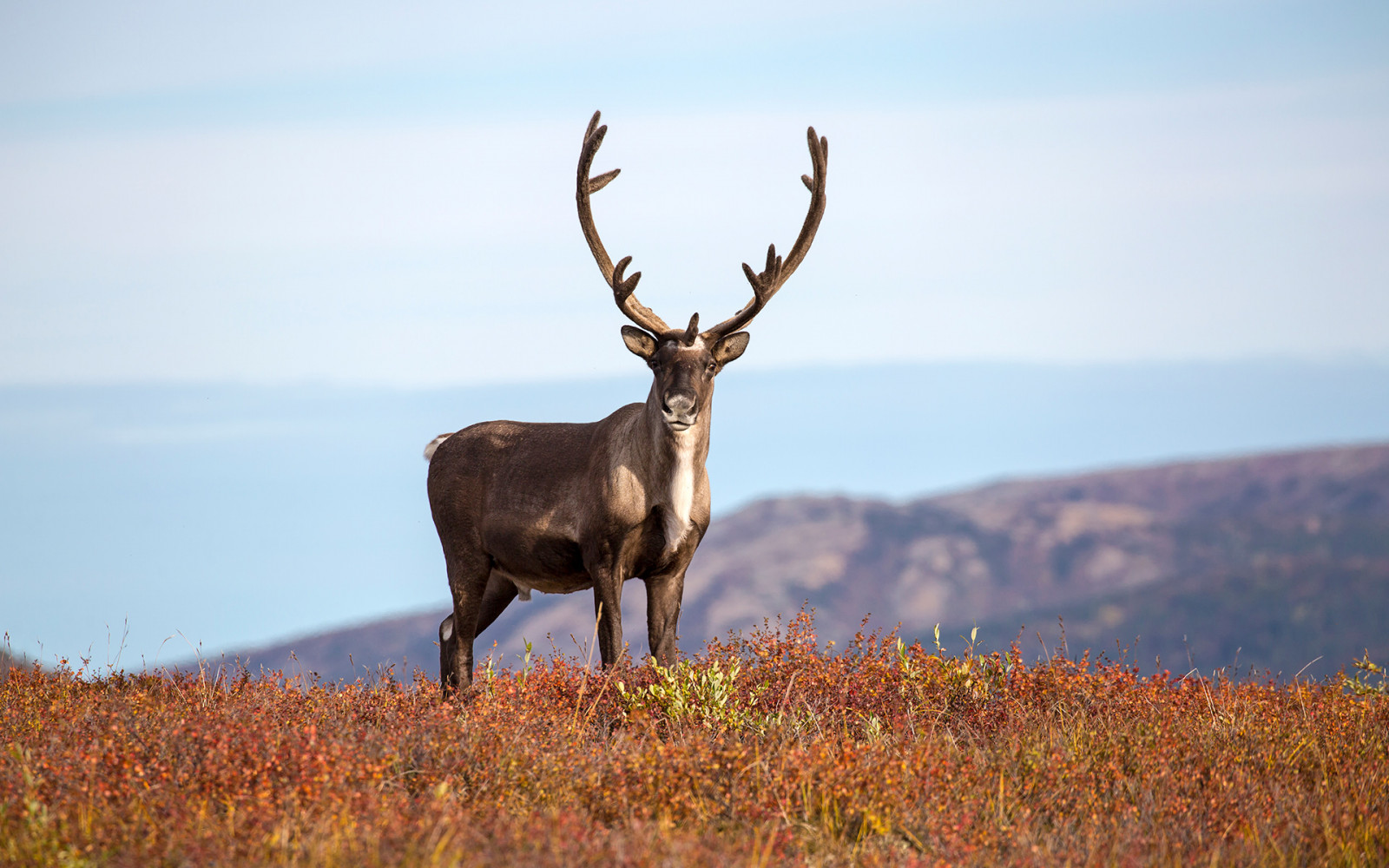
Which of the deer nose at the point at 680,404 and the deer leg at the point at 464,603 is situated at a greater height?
the deer nose at the point at 680,404

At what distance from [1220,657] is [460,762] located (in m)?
158

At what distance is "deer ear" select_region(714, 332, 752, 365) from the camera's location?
378 inches

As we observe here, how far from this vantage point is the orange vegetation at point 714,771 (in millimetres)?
5824

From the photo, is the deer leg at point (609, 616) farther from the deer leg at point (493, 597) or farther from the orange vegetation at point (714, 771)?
the deer leg at point (493, 597)

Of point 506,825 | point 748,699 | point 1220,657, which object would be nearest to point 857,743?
point 748,699

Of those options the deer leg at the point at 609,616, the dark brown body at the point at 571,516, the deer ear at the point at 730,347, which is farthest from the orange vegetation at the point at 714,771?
the deer ear at the point at 730,347

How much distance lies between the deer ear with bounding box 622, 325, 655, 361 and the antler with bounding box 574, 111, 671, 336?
88mm

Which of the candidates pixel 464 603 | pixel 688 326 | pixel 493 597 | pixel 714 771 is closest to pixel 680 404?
pixel 688 326

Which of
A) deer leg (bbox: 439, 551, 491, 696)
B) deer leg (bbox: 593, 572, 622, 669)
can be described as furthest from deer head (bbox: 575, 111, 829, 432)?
deer leg (bbox: 439, 551, 491, 696)

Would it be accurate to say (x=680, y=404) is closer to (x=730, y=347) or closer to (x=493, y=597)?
(x=730, y=347)

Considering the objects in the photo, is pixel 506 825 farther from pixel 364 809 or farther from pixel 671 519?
pixel 671 519

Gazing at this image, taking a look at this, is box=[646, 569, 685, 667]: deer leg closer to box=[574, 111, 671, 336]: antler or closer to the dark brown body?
the dark brown body

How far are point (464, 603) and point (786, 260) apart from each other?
3439 millimetres

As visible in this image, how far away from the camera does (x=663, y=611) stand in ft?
32.0
